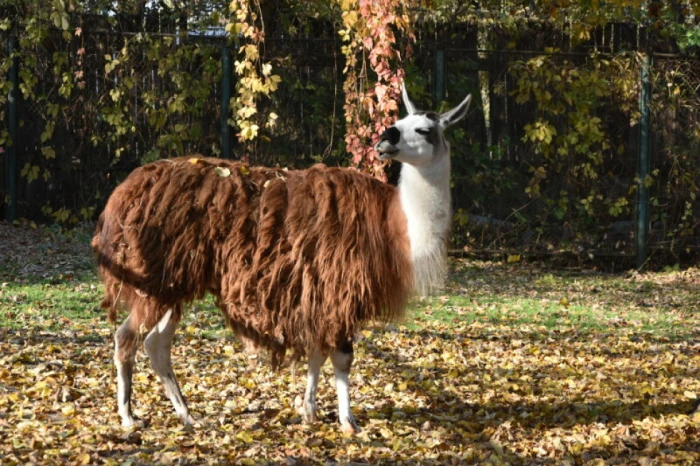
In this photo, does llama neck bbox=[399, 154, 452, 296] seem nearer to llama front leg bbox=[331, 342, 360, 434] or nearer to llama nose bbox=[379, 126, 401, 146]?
llama nose bbox=[379, 126, 401, 146]

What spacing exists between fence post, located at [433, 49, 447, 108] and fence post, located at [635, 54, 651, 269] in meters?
→ 2.34

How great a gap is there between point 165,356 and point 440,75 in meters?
7.19

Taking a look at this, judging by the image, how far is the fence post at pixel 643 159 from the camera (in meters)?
11.8

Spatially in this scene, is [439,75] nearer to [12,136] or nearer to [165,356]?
[12,136]

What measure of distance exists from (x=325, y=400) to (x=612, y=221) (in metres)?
7.54

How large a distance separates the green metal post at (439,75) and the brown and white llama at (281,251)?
6560 millimetres

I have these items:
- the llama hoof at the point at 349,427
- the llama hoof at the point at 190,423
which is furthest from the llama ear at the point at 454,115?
the llama hoof at the point at 190,423

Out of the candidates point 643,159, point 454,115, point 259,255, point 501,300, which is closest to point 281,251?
point 259,255

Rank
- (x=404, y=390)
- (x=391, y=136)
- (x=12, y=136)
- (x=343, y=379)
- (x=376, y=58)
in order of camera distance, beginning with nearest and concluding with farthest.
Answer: (x=391, y=136), (x=343, y=379), (x=404, y=390), (x=376, y=58), (x=12, y=136)

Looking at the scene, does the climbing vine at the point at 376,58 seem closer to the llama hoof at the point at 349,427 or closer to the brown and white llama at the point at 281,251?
the brown and white llama at the point at 281,251

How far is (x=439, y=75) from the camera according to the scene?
1166 centimetres

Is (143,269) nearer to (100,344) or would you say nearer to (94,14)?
Result: (100,344)

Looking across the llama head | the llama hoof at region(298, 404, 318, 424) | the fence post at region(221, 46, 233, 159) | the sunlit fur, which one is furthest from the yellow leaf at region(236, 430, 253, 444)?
the fence post at region(221, 46, 233, 159)

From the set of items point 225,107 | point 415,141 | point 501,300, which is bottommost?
point 501,300
